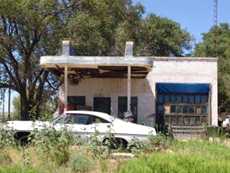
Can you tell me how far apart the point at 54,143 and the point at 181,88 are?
19809mm

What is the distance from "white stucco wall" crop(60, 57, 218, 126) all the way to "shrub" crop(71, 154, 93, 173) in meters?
19.6

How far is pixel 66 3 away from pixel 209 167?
93.0 ft

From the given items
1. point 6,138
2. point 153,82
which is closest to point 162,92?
point 153,82

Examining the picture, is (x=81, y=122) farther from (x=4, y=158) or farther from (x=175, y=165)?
(x=175, y=165)

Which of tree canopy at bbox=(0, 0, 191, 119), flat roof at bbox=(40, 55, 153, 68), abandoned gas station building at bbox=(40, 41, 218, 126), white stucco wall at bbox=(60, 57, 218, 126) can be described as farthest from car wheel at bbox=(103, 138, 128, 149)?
tree canopy at bbox=(0, 0, 191, 119)

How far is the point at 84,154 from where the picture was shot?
13.4 meters

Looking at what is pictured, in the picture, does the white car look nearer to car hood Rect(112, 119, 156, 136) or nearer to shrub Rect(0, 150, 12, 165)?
car hood Rect(112, 119, 156, 136)

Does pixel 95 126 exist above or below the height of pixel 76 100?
below

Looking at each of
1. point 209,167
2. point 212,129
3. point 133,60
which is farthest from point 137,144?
point 133,60

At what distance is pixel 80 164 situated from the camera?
12.4m

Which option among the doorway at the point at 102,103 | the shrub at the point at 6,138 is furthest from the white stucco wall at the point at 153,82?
the shrub at the point at 6,138

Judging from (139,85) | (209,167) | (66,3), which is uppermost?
(66,3)

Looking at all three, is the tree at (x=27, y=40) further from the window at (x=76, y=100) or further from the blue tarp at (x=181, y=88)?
the blue tarp at (x=181, y=88)

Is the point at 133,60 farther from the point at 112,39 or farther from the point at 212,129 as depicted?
the point at 112,39
